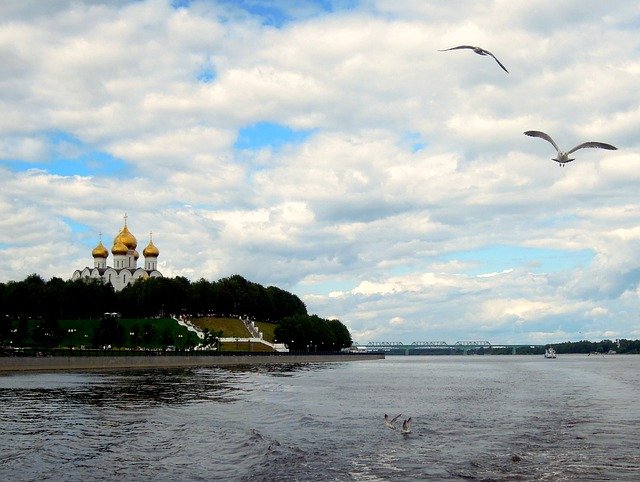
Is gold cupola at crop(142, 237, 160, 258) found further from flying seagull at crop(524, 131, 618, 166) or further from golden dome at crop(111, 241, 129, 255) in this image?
flying seagull at crop(524, 131, 618, 166)

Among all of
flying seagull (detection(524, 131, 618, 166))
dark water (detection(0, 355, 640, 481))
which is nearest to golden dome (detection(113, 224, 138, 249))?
dark water (detection(0, 355, 640, 481))

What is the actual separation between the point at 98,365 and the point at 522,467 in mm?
69813

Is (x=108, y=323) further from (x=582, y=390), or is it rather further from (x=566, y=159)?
(x=566, y=159)

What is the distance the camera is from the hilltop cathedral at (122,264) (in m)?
172

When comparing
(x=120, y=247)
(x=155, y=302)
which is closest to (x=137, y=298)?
(x=155, y=302)

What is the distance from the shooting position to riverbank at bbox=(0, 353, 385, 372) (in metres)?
73.1

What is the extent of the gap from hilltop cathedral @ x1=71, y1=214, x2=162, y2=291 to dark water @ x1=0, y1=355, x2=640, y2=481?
126 metres

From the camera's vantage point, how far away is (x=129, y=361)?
297 ft

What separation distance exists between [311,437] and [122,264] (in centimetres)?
15239

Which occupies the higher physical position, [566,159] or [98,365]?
[566,159]

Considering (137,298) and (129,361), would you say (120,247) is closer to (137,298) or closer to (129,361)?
(137,298)

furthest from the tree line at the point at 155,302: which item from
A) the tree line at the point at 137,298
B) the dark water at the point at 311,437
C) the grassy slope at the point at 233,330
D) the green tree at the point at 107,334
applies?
the dark water at the point at 311,437

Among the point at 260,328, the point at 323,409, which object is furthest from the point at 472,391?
the point at 260,328

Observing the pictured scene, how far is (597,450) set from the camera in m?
24.2
